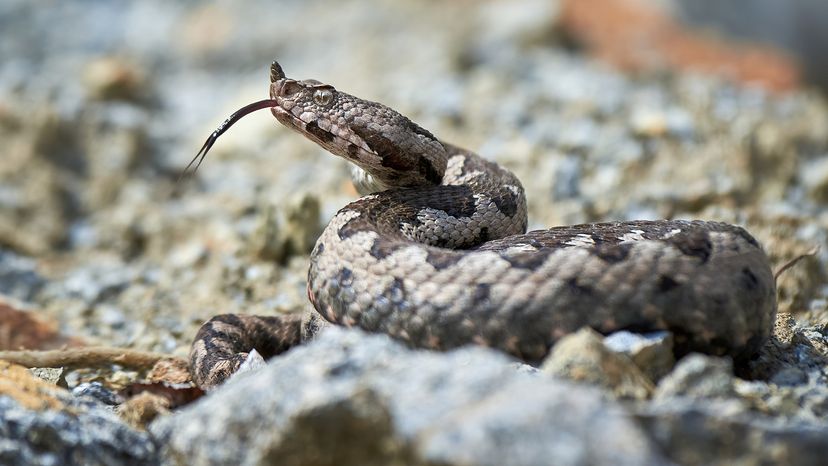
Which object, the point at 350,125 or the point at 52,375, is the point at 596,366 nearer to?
the point at 350,125

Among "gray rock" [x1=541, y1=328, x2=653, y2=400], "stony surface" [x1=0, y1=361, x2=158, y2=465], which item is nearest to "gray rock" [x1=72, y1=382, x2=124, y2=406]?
"stony surface" [x1=0, y1=361, x2=158, y2=465]

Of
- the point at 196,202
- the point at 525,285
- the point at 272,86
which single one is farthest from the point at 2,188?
the point at 525,285

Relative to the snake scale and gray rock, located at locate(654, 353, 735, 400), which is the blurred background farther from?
gray rock, located at locate(654, 353, 735, 400)

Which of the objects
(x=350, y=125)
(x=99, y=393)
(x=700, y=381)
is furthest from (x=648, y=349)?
(x=99, y=393)

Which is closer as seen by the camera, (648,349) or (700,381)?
(700,381)

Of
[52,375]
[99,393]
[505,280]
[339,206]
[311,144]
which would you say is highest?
[311,144]

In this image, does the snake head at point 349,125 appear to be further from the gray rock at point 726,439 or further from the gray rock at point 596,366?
the gray rock at point 726,439
